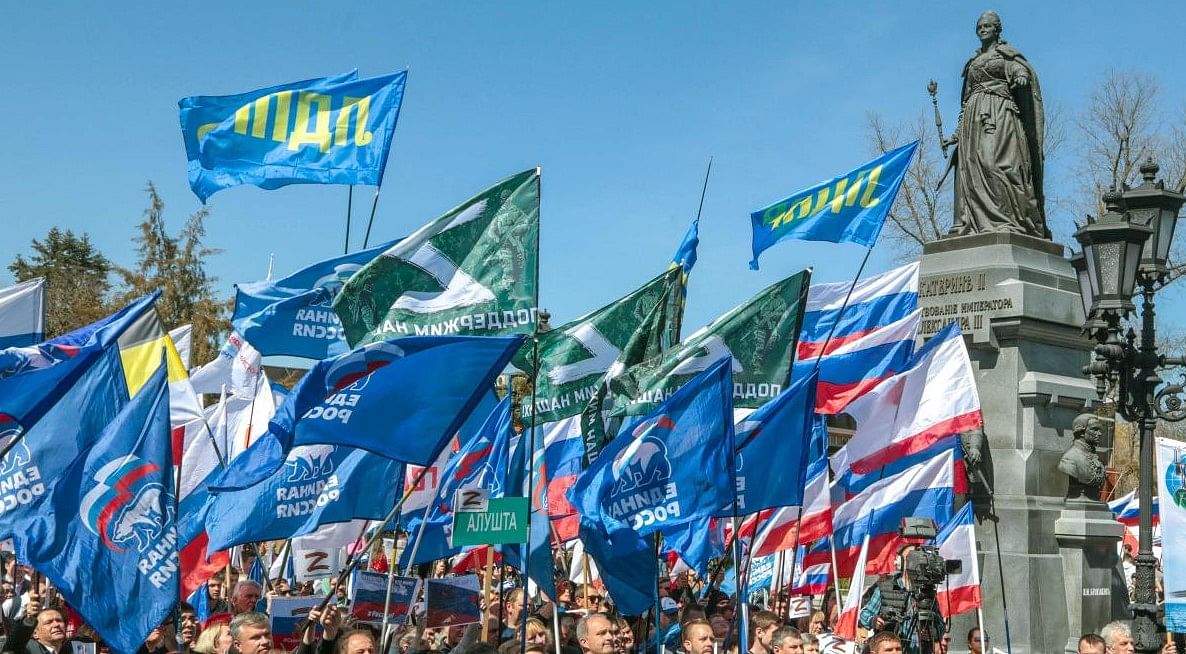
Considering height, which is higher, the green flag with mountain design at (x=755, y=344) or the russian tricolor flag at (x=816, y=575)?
the green flag with mountain design at (x=755, y=344)

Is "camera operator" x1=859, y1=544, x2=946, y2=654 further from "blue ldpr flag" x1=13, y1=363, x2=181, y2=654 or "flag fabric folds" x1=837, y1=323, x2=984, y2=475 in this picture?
"blue ldpr flag" x1=13, y1=363, x2=181, y2=654

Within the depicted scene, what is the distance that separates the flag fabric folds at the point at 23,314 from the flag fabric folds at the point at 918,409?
26.9ft

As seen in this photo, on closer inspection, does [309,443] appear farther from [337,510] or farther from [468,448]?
[468,448]

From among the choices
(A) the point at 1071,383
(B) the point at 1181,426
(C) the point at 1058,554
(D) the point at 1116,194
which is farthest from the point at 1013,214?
(B) the point at 1181,426

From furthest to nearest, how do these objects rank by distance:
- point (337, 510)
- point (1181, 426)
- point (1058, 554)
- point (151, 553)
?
1. point (1181, 426)
2. point (1058, 554)
3. point (337, 510)
4. point (151, 553)

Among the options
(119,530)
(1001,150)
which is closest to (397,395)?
(119,530)

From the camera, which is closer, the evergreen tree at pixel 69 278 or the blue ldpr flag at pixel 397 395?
the blue ldpr flag at pixel 397 395

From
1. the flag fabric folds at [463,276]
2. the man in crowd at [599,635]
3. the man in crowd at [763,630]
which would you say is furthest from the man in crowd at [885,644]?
the flag fabric folds at [463,276]

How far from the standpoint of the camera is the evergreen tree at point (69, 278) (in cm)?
4619

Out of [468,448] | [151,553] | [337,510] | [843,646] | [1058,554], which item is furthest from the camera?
[1058,554]

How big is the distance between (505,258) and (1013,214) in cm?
853

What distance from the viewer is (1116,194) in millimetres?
10062

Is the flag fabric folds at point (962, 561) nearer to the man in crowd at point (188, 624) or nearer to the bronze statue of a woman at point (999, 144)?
the bronze statue of a woman at point (999, 144)

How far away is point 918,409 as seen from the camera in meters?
14.3
